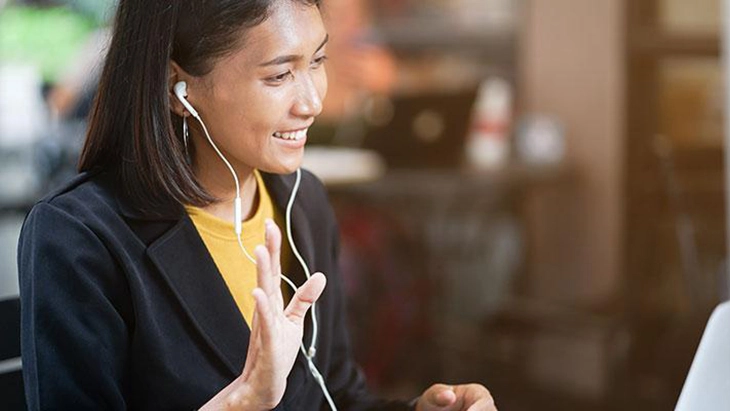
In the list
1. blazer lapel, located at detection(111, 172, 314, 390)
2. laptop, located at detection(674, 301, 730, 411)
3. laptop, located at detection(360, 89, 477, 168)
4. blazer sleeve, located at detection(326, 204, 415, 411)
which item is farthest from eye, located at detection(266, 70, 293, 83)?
laptop, located at detection(360, 89, 477, 168)

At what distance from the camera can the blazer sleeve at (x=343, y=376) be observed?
1196mm

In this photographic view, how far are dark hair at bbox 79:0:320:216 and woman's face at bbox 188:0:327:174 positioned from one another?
0.01 meters

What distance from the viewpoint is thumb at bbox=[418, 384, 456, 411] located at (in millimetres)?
1097

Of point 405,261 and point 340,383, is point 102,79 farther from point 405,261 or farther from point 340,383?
point 405,261

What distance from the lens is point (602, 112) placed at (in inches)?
144

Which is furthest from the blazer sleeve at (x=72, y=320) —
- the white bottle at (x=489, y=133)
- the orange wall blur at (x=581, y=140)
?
the orange wall blur at (x=581, y=140)

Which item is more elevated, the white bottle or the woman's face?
the woman's face

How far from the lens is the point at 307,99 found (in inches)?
39.8

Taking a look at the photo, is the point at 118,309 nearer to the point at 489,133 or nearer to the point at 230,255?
the point at 230,255

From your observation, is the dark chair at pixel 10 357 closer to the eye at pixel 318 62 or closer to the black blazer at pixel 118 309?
the black blazer at pixel 118 309

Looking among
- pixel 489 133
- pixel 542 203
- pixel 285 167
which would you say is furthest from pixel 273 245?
pixel 542 203

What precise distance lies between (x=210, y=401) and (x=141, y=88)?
28 centimetres

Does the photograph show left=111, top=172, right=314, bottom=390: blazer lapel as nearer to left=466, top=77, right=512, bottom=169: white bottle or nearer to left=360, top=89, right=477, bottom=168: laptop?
left=360, top=89, right=477, bottom=168: laptop

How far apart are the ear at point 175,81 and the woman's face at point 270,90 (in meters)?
0.01
